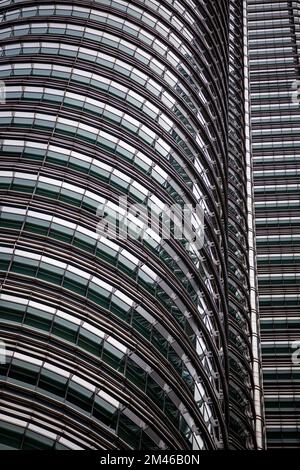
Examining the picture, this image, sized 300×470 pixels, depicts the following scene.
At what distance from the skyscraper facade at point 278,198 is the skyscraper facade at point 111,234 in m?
16.9

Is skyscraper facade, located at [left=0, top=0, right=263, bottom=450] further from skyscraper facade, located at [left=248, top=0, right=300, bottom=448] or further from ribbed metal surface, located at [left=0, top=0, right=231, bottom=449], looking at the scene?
skyscraper facade, located at [left=248, top=0, right=300, bottom=448]

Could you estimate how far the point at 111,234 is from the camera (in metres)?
36.4

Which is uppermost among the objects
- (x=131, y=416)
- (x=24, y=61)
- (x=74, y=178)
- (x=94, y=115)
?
(x=24, y=61)

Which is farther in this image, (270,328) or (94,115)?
(270,328)

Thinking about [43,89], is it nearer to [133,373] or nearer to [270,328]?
[133,373]

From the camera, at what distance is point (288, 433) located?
6750 cm

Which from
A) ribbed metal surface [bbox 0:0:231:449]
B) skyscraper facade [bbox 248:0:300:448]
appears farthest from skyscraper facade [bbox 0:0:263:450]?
skyscraper facade [bbox 248:0:300:448]

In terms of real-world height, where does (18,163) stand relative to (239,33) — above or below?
below

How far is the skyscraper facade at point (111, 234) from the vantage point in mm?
31500

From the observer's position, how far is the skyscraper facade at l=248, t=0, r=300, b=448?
228ft

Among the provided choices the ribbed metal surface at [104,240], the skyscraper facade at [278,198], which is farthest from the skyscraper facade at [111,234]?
the skyscraper facade at [278,198]

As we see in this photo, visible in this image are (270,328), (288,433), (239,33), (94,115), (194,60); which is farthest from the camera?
(239,33)
